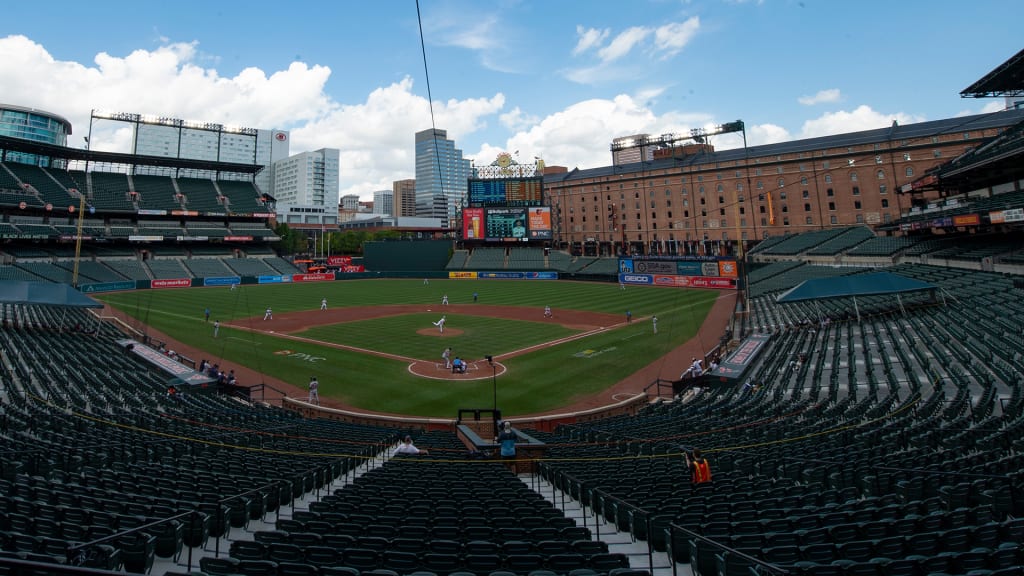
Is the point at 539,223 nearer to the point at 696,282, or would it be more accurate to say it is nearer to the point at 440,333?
the point at 696,282

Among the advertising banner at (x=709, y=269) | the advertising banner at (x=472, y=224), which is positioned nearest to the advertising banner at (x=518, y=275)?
the advertising banner at (x=472, y=224)

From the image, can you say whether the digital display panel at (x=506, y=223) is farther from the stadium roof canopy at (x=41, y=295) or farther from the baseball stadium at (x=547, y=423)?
the stadium roof canopy at (x=41, y=295)

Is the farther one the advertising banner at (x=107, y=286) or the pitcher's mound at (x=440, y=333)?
the advertising banner at (x=107, y=286)

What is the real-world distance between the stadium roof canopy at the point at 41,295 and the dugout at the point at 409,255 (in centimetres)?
6794

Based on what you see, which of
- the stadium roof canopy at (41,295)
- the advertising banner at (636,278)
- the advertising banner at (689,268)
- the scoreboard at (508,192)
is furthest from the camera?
the scoreboard at (508,192)

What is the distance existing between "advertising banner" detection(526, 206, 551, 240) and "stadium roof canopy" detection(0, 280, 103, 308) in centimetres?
6875

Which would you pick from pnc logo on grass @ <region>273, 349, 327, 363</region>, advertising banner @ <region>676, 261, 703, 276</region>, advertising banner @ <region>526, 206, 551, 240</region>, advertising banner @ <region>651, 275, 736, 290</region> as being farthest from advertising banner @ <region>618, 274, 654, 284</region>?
pnc logo on grass @ <region>273, 349, 327, 363</region>

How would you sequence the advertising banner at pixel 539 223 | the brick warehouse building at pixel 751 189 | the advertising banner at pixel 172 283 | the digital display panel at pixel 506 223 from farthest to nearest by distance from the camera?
the digital display panel at pixel 506 223 < the advertising banner at pixel 539 223 < the brick warehouse building at pixel 751 189 < the advertising banner at pixel 172 283

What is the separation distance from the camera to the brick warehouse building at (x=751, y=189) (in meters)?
76.2

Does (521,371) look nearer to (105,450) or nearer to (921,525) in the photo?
(105,450)

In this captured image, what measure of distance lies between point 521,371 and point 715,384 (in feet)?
32.6

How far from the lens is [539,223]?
91.1m

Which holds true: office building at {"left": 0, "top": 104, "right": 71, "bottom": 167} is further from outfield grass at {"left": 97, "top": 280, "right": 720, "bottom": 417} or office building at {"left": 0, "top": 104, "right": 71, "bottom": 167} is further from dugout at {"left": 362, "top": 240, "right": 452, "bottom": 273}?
outfield grass at {"left": 97, "top": 280, "right": 720, "bottom": 417}

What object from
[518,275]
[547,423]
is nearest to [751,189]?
[518,275]
